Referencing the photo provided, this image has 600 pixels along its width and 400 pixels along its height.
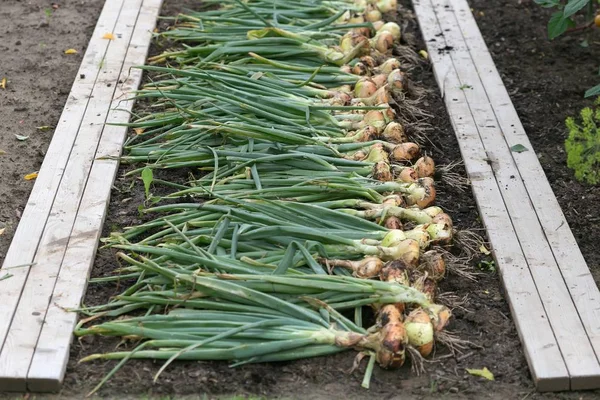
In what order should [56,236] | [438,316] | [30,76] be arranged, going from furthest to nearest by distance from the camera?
[30,76]
[56,236]
[438,316]

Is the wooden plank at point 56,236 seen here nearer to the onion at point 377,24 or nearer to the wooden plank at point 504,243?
the onion at point 377,24

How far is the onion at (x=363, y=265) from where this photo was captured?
118 inches

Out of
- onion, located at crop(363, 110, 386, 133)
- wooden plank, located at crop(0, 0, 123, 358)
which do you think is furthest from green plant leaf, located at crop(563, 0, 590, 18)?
wooden plank, located at crop(0, 0, 123, 358)

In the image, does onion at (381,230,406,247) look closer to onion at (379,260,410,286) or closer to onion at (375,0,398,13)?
onion at (379,260,410,286)

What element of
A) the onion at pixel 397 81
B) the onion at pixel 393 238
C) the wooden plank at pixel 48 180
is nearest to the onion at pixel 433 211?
the onion at pixel 393 238

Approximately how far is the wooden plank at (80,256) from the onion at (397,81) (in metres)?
1.19

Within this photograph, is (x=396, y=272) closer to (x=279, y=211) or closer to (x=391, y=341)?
(x=391, y=341)

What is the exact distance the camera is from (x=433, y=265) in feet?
10.2

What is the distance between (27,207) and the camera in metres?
3.48

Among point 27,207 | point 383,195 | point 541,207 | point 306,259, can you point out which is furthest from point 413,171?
point 27,207

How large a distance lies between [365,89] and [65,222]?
4.73ft

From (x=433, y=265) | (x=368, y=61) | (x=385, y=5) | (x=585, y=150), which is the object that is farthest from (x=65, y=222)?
(x=385, y=5)

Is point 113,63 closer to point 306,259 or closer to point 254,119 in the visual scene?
point 254,119

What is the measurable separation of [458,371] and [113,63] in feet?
8.31
